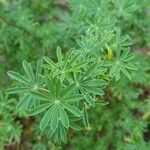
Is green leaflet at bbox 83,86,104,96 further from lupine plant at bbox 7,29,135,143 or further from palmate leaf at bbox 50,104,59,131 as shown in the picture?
palmate leaf at bbox 50,104,59,131

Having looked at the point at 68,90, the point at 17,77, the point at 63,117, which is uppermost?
the point at 17,77

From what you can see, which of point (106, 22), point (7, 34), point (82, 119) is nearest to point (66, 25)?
point (7, 34)

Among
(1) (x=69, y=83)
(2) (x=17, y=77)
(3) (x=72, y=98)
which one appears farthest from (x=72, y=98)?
(2) (x=17, y=77)

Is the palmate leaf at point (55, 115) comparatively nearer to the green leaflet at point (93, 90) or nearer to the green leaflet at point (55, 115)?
the green leaflet at point (55, 115)

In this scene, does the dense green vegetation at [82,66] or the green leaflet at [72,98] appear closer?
the green leaflet at [72,98]

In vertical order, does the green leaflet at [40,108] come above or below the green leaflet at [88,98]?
below

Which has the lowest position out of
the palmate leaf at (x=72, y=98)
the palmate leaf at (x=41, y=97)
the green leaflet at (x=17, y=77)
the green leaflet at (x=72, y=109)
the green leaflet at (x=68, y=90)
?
the green leaflet at (x=72, y=109)

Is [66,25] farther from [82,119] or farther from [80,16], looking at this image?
[82,119]

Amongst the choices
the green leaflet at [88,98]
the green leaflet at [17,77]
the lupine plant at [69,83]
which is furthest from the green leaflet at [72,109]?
the green leaflet at [17,77]

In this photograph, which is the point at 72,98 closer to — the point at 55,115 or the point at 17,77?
the point at 55,115
